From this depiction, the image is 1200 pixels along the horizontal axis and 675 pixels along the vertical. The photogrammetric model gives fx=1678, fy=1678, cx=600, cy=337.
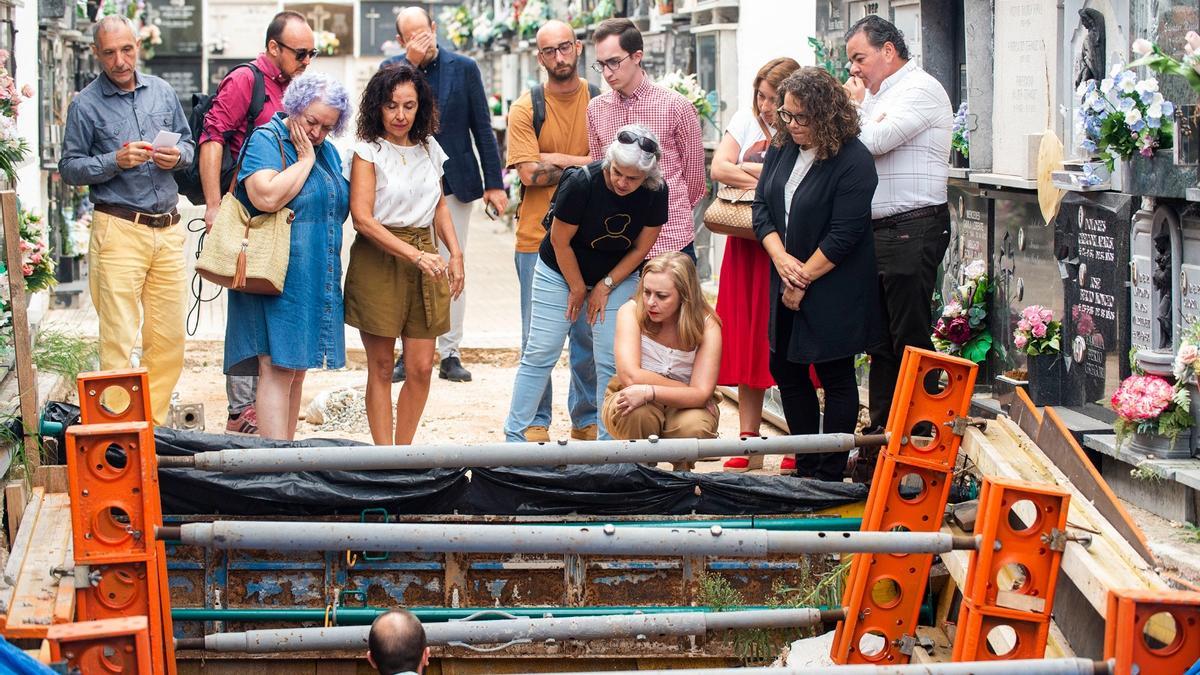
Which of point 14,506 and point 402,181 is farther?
point 402,181

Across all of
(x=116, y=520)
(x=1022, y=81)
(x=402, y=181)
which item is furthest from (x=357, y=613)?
(x=1022, y=81)

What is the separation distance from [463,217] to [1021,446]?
15.3 ft

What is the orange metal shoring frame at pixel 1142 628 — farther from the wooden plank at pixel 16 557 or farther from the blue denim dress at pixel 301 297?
the blue denim dress at pixel 301 297

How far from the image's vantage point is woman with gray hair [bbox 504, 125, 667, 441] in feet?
21.2

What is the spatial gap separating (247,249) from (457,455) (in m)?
2.14

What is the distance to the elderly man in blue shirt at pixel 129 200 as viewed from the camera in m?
7.18

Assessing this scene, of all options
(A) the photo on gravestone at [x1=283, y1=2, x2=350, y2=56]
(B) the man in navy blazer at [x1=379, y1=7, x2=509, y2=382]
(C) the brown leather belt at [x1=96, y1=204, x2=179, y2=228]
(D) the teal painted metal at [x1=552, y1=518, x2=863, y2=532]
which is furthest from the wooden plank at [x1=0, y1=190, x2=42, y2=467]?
(A) the photo on gravestone at [x1=283, y1=2, x2=350, y2=56]

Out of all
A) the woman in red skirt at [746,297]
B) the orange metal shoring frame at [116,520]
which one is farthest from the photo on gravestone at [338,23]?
the orange metal shoring frame at [116,520]

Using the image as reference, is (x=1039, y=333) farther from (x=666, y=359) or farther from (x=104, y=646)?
(x=104, y=646)

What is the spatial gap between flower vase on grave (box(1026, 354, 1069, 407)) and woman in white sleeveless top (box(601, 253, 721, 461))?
1736 millimetres

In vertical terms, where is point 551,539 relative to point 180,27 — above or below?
below

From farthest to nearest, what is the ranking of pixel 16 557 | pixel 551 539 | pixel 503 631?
pixel 16 557, pixel 503 631, pixel 551 539

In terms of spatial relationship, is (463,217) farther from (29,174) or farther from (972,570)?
(972,570)

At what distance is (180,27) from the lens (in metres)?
31.2
